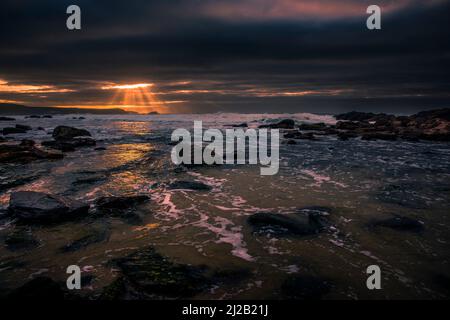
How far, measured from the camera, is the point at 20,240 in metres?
7.05

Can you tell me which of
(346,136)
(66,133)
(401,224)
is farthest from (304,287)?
(66,133)

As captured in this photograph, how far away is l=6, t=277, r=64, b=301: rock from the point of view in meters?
4.39

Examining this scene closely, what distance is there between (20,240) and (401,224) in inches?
350

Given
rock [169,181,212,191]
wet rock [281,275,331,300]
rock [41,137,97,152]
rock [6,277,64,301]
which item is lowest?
wet rock [281,275,331,300]

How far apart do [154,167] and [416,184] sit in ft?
39.4

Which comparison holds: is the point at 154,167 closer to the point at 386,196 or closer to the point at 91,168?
the point at 91,168

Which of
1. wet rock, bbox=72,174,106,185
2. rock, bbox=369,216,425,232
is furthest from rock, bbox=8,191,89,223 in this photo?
rock, bbox=369,216,425,232

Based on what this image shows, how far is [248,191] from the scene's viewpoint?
11.7 metres

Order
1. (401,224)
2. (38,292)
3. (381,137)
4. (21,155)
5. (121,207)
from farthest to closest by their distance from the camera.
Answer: (381,137) → (21,155) → (121,207) → (401,224) → (38,292)

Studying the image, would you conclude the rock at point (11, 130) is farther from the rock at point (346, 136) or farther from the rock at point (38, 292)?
the rock at point (38, 292)

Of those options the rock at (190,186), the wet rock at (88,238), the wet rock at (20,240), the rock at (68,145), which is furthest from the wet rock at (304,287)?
the rock at (68,145)

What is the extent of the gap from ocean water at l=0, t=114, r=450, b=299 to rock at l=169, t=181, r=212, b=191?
1.30ft

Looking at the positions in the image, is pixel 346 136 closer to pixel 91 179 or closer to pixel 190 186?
pixel 190 186

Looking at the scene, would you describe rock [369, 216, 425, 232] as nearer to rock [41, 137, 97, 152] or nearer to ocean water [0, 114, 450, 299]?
ocean water [0, 114, 450, 299]
